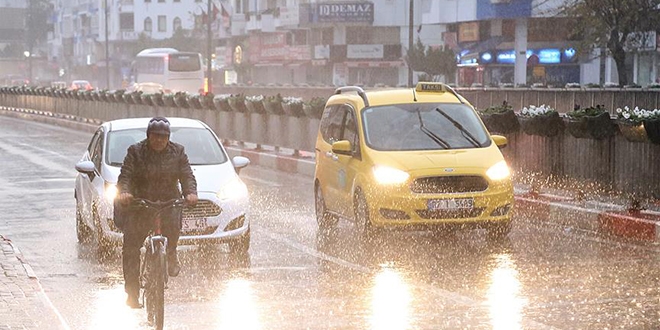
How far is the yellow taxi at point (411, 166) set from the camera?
14086 mm

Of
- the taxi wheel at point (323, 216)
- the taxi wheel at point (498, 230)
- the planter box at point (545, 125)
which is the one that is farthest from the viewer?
the planter box at point (545, 125)

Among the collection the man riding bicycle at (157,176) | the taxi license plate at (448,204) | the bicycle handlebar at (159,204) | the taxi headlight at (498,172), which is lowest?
the taxi license plate at (448,204)

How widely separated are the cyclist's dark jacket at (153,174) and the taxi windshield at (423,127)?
5892 millimetres

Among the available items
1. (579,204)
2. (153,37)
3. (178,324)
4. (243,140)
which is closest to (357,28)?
(153,37)

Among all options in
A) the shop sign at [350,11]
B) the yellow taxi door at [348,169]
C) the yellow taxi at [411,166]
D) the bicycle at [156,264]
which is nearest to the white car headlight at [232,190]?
the yellow taxi at [411,166]

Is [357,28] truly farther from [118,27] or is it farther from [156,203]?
[156,203]

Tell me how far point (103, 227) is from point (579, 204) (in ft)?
19.7

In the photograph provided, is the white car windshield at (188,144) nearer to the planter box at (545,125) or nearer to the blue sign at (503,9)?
the planter box at (545,125)

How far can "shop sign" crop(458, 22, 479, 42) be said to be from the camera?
81.7 metres

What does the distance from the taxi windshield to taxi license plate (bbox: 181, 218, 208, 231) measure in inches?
101

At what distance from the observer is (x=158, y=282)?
29.1 ft

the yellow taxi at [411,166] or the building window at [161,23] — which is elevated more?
the building window at [161,23]

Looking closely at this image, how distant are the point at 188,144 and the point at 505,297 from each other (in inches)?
201

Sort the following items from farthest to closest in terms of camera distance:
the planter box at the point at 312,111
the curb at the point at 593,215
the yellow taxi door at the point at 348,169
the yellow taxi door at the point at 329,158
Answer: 1. the planter box at the point at 312,111
2. the yellow taxi door at the point at 329,158
3. the yellow taxi door at the point at 348,169
4. the curb at the point at 593,215
